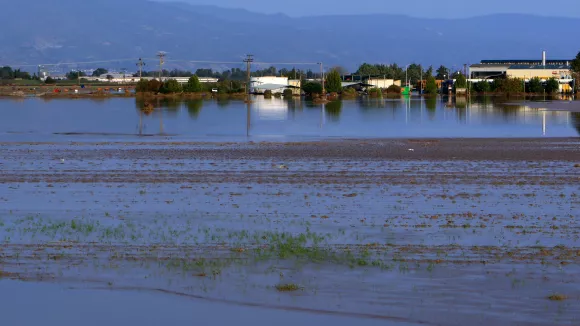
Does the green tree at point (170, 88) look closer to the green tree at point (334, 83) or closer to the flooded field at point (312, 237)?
the green tree at point (334, 83)

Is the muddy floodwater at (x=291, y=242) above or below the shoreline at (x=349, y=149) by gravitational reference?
below

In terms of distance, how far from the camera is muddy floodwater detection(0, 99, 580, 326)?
9148 mm

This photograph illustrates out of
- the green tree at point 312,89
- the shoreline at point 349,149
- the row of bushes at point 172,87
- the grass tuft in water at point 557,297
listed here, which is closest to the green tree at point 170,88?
the row of bushes at point 172,87

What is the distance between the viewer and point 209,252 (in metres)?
11.6

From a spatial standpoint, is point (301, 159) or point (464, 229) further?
point (301, 159)

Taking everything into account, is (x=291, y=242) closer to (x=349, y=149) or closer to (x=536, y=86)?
(x=349, y=149)

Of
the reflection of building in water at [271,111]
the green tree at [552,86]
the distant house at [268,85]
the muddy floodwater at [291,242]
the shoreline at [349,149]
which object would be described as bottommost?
the muddy floodwater at [291,242]

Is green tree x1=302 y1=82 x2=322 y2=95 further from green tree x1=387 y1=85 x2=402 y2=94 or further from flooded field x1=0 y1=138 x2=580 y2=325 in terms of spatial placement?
flooded field x1=0 y1=138 x2=580 y2=325

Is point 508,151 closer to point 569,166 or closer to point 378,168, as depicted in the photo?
point 569,166

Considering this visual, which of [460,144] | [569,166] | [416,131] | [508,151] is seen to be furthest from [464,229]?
[416,131]

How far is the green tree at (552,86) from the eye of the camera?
120762 millimetres

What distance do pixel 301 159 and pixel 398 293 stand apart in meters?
15.2

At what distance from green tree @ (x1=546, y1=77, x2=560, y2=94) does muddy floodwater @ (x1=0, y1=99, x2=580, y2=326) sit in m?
102

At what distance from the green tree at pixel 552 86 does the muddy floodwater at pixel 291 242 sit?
102 metres
